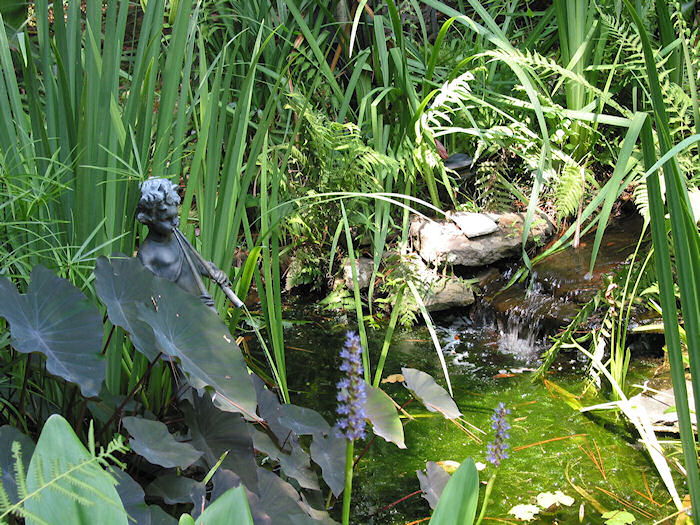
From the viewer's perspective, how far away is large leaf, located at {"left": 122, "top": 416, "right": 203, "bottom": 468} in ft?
3.77

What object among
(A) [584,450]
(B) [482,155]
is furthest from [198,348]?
(B) [482,155]

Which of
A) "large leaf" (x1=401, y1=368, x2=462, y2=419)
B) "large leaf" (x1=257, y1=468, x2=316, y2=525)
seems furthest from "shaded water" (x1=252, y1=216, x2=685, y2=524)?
"large leaf" (x1=257, y1=468, x2=316, y2=525)

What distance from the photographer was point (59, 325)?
3.88 ft

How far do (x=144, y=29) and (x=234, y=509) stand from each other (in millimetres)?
1113

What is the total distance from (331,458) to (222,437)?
29 cm

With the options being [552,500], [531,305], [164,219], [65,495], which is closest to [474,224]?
[531,305]

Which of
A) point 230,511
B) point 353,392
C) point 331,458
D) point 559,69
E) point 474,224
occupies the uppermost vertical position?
point 559,69

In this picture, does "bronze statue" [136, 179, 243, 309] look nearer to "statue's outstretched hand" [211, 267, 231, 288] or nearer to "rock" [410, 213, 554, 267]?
"statue's outstretched hand" [211, 267, 231, 288]

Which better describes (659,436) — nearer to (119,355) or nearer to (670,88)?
(670,88)

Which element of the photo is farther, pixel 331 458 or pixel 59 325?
pixel 331 458

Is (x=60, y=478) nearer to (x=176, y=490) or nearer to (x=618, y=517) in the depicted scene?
(x=176, y=490)

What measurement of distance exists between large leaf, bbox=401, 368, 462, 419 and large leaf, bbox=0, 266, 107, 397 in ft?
2.35

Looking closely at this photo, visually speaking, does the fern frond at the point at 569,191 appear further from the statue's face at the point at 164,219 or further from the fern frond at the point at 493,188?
the statue's face at the point at 164,219

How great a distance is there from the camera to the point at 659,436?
2146 millimetres
